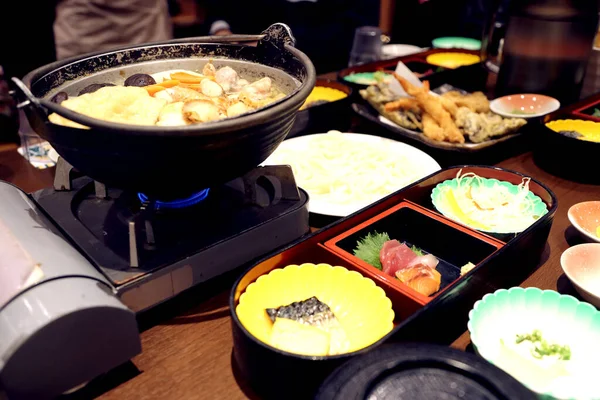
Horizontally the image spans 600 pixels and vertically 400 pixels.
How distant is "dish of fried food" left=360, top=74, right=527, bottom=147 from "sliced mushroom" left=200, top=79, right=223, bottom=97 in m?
1.12

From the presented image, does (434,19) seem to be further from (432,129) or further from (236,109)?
(236,109)

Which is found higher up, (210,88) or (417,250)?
(210,88)

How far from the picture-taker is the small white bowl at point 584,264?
1360 millimetres

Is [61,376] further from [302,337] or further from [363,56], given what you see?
[363,56]

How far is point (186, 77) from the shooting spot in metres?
1.54

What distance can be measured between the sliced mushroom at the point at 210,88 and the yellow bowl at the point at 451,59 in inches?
88.8

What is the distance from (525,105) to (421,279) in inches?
65.8

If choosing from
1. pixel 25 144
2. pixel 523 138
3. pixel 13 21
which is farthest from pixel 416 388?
pixel 13 21

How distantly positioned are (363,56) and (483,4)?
11.4 feet

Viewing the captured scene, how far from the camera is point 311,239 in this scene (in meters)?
1.32

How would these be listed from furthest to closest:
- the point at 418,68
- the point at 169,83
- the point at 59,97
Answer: the point at 418,68 < the point at 169,83 < the point at 59,97

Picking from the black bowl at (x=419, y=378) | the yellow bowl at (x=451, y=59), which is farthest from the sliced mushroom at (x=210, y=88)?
the yellow bowl at (x=451, y=59)

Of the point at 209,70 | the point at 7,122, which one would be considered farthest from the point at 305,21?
the point at 209,70

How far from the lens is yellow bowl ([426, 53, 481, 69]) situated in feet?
11.0
